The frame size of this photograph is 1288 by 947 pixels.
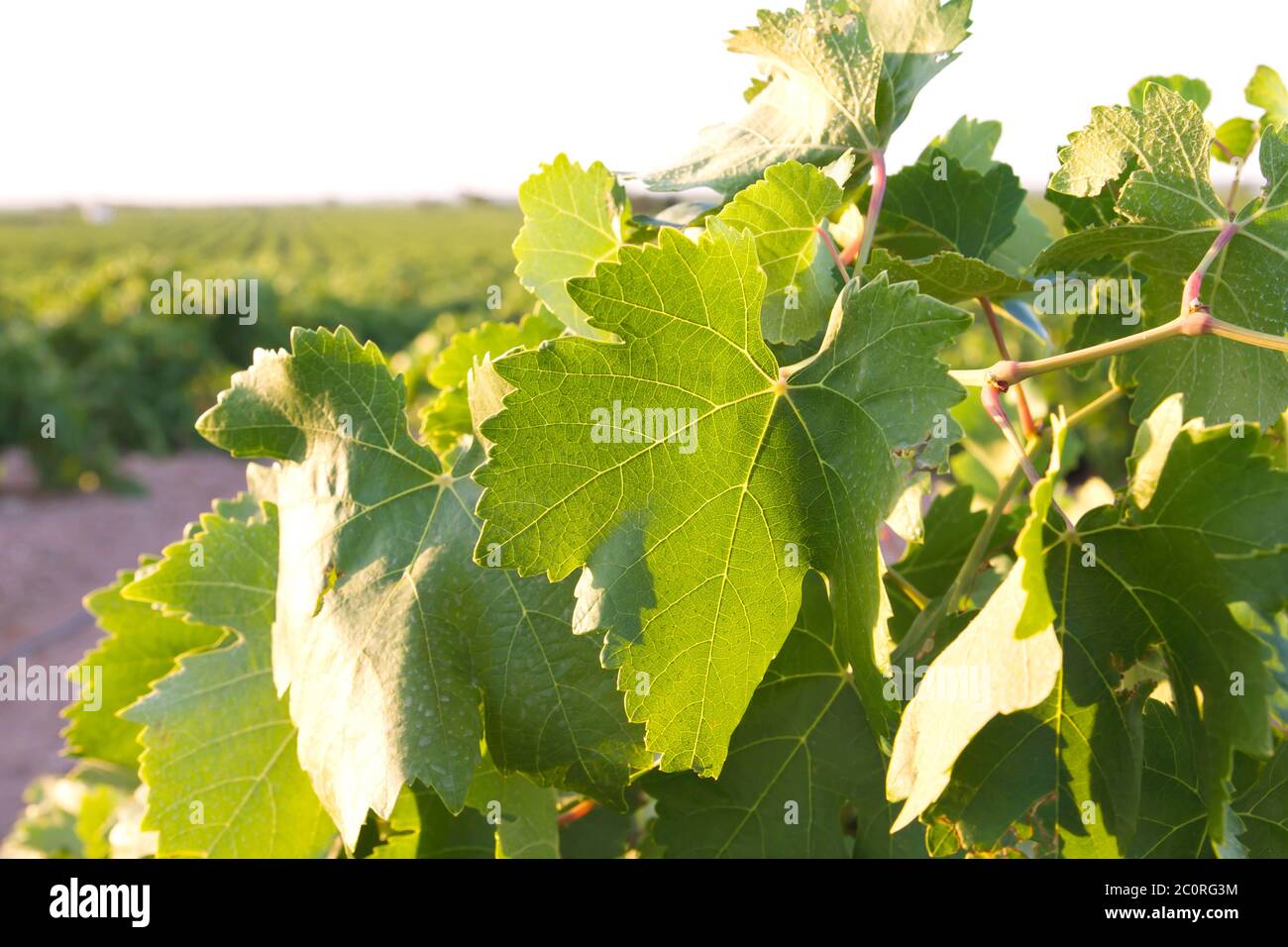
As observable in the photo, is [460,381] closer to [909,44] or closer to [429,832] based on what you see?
[429,832]

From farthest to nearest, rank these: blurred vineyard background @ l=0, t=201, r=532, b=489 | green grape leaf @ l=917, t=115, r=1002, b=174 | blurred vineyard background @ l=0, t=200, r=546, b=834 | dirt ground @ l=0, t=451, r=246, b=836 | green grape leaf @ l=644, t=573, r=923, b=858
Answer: blurred vineyard background @ l=0, t=201, r=532, b=489 → blurred vineyard background @ l=0, t=200, r=546, b=834 → dirt ground @ l=0, t=451, r=246, b=836 → green grape leaf @ l=917, t=115, r=1002, b=174 → green grape leaf @ l=644, t=573, r=923, b=858

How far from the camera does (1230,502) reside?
1.04 m

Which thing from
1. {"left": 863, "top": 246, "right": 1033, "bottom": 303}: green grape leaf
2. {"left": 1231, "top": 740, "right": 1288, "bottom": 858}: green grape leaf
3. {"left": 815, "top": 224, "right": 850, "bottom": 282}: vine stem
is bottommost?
{"left": 1231, "top": 740, "right": 1288, "bottom": 858}: green grape leaf

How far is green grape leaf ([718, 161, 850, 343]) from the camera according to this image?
3.60 feet

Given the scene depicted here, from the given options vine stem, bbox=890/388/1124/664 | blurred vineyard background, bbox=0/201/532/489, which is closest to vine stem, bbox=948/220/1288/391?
vine stem, bbox=890/388/1124/664

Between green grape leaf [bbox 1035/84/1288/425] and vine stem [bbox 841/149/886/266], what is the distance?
184 millimetres

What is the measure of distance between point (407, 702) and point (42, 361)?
14.2 metres

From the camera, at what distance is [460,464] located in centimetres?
122

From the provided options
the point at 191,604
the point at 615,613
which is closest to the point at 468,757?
the point at 615,613

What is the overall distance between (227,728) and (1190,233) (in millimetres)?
1237

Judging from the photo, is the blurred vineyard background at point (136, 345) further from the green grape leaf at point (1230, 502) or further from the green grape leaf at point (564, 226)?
the green grape leaf at point (1230, 502)

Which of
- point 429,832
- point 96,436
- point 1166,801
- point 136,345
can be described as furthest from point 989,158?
point 136,345

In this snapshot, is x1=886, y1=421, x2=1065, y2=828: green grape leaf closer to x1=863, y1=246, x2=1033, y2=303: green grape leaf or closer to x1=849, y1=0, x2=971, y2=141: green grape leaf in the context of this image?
x1=863, y1=246, x2=1033, y2=303: green grape leaf
